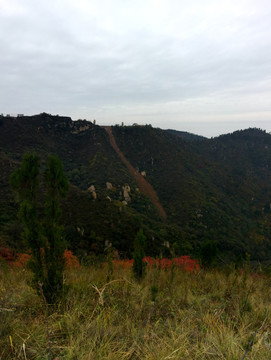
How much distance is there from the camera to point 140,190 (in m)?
59.7

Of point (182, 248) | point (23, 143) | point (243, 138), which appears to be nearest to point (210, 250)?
point (182, 248)

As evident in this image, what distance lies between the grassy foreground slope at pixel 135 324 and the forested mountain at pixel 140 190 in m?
18.9

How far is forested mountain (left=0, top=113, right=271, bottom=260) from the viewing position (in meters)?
28.6

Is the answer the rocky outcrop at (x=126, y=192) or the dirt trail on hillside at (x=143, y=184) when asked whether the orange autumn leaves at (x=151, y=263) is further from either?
the dirt trail on hillside at (x=143, y=184)

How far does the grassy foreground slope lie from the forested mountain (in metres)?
18.9

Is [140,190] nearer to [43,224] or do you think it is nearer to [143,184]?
[143,184]

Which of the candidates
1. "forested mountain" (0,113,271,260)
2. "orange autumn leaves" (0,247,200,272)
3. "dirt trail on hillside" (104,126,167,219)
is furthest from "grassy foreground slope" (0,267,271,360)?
"dirt trail on hillside" (104,126,167,219)

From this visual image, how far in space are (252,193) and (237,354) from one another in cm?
8559

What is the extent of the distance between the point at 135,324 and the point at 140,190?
189ft

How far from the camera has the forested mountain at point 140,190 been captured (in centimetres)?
2861

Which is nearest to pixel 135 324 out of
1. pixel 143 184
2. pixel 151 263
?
pixel 151 263

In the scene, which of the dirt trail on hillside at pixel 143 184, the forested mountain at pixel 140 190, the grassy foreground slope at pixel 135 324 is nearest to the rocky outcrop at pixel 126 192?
the forested mountain at pixel 140 190

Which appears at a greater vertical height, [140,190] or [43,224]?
[43,224]

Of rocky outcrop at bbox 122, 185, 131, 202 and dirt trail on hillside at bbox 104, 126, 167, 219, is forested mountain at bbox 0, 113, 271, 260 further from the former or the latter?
dirt trail on hillside at bbox 104, 126, 167, 219
